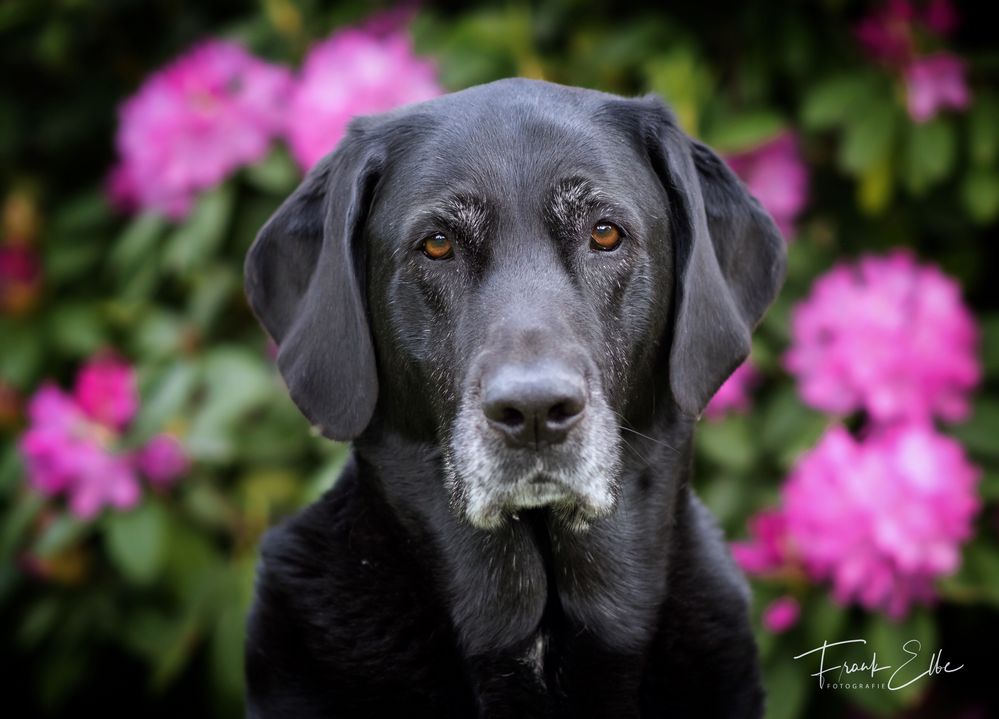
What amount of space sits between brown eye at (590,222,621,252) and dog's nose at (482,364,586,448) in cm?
42

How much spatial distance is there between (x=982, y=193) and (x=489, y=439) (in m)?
2.70

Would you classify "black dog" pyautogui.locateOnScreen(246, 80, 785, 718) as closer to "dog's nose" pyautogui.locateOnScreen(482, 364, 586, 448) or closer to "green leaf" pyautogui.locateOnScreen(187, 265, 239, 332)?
"dog's nose" pyautogui.locateOnScreen(482, 364, 586, 448)

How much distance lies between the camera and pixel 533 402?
2.60 m

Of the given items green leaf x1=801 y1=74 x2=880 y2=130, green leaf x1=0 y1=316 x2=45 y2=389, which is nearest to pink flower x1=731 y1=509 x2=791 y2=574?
green leaf x1=801 y1=74 x2=880 y2=130

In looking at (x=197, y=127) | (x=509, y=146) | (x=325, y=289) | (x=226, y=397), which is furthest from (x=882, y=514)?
(x=197, y=127)

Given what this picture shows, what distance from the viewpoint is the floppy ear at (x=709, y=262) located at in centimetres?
299

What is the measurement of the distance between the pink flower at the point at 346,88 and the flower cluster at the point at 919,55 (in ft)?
5.62

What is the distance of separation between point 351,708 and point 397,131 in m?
1.39

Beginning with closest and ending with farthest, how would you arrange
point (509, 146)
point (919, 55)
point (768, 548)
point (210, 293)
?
point (509, 146) < point (768, 548) < point (919, 55) < point (210, 293)

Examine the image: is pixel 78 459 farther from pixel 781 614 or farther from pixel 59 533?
pixel 781 614

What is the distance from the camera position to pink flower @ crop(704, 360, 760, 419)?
14.9 ft

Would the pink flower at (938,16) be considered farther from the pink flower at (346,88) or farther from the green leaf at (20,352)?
the green leaf at (20,352)

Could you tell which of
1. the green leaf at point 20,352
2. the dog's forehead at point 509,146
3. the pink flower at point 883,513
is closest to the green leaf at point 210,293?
the green leaf at point 20,352

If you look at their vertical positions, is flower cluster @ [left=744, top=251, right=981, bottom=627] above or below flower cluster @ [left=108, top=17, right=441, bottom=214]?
below
